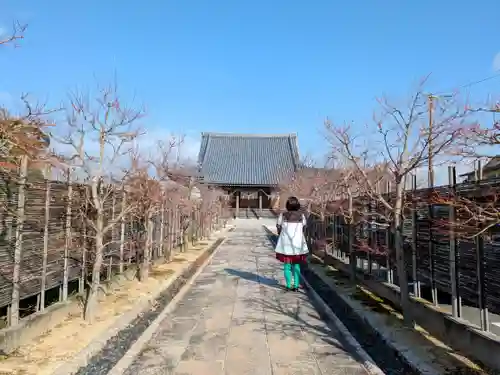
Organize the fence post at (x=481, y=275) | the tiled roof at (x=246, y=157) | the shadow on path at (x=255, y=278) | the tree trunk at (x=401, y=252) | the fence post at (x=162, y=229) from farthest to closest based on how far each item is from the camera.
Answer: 1. the tiled roof at (x=246, y=157)
2. the fence post at (x=162, y=229)
3. the shadow on path at (x=255, y=278)
4. the tree trunk at (x=401, y=252)
5. the fence post at (x=481, y=275)

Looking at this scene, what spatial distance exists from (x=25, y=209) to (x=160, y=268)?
5783mm

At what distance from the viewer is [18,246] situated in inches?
174

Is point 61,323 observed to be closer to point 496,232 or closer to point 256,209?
point 496,232

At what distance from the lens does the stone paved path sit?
13.5 feet

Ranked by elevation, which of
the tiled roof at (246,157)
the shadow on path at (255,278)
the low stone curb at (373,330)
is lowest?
the low stone curb at (373,330)

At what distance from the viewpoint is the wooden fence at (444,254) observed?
3.87 metres

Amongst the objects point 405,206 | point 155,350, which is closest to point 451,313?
point 405,206

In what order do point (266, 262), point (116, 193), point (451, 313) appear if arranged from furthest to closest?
point (266, 262) → point (116, 193) → point (451, 313)

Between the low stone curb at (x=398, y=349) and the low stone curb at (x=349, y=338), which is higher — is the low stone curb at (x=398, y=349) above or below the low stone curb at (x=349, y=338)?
above

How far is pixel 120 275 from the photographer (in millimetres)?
7840

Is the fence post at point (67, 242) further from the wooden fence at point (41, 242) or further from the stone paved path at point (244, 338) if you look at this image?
the stone paved path at point (244, 338)

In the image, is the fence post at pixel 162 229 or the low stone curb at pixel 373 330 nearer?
the low stone curb at pixel 373 330

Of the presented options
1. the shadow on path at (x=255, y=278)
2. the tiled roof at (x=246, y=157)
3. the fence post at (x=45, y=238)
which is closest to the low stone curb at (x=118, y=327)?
the fence post at (x=45, y=238)

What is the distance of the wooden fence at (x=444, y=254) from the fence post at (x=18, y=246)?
4.19 meters
